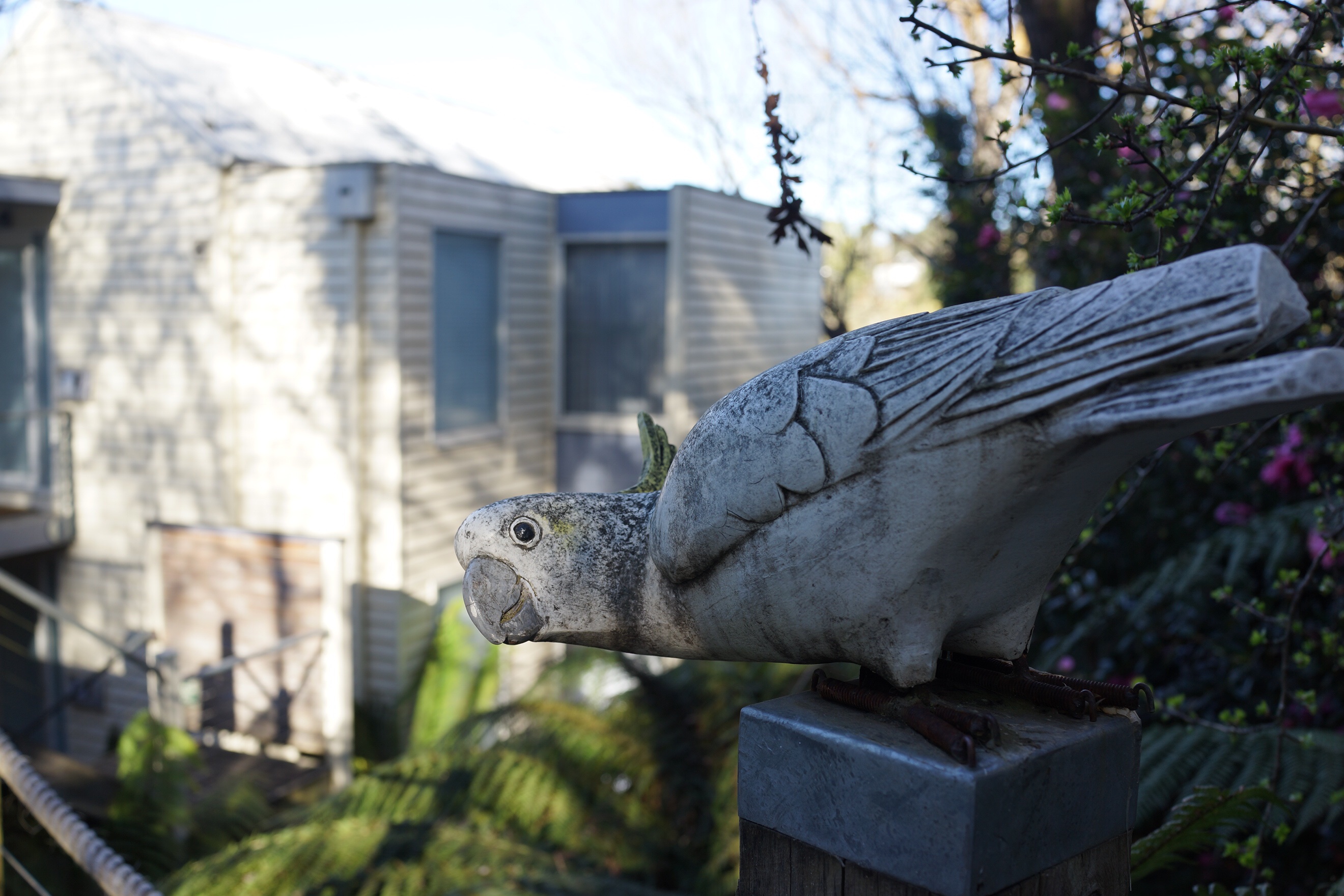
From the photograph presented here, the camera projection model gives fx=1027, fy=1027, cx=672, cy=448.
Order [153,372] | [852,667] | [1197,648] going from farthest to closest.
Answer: [153,372], [852,667], [1197,648]

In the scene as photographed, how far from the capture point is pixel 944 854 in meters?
1.29

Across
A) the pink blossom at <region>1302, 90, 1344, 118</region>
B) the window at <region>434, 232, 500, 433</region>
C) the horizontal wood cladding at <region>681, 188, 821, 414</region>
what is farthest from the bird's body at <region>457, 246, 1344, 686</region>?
the window at <region>434, 232, 500, 433</region>

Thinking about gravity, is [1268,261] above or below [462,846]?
above

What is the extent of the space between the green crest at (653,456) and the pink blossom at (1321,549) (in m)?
1.29

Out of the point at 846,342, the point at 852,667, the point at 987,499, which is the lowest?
the point at 852,667

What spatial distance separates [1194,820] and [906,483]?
1396mm

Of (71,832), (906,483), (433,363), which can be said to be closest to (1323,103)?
(906,483)

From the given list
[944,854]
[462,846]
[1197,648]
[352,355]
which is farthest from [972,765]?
[352,355]

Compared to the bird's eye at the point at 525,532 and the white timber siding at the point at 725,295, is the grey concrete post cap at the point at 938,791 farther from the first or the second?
the white timber siding at the point at 725,295

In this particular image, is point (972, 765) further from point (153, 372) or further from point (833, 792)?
point (153, 372)

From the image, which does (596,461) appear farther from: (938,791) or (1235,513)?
(938,791)

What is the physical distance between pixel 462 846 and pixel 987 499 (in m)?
2.95

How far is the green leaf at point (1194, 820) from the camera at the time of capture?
216 cm

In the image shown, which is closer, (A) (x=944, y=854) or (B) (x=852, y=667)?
(A) (x=944, y=854)
